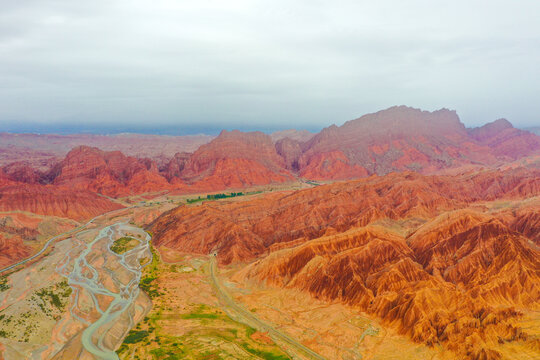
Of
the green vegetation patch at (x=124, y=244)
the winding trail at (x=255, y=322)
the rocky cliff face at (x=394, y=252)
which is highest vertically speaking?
the rocky cliff face at (x=394, y=252)

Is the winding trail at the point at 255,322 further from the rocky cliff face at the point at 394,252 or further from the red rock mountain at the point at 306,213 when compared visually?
the red rock mountain at the point at 306,213

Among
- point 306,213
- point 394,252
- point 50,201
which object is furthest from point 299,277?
point 50,201

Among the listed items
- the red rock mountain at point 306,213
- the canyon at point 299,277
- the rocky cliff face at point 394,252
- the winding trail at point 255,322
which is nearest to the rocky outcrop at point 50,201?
the canyon at point 299,277

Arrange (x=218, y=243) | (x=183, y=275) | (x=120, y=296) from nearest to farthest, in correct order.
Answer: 1. (x=120, y=296)
2. (x=183, y=275)
3. (x=218, y=243)

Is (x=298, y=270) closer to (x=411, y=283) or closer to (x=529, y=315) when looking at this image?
(x=411, y=283)

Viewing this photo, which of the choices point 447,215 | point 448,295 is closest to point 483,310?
point 448,295

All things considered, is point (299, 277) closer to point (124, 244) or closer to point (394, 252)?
point (394, 252)

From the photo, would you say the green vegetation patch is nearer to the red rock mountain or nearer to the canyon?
the canyon

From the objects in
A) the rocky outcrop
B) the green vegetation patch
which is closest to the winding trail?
the green vegetation patch
